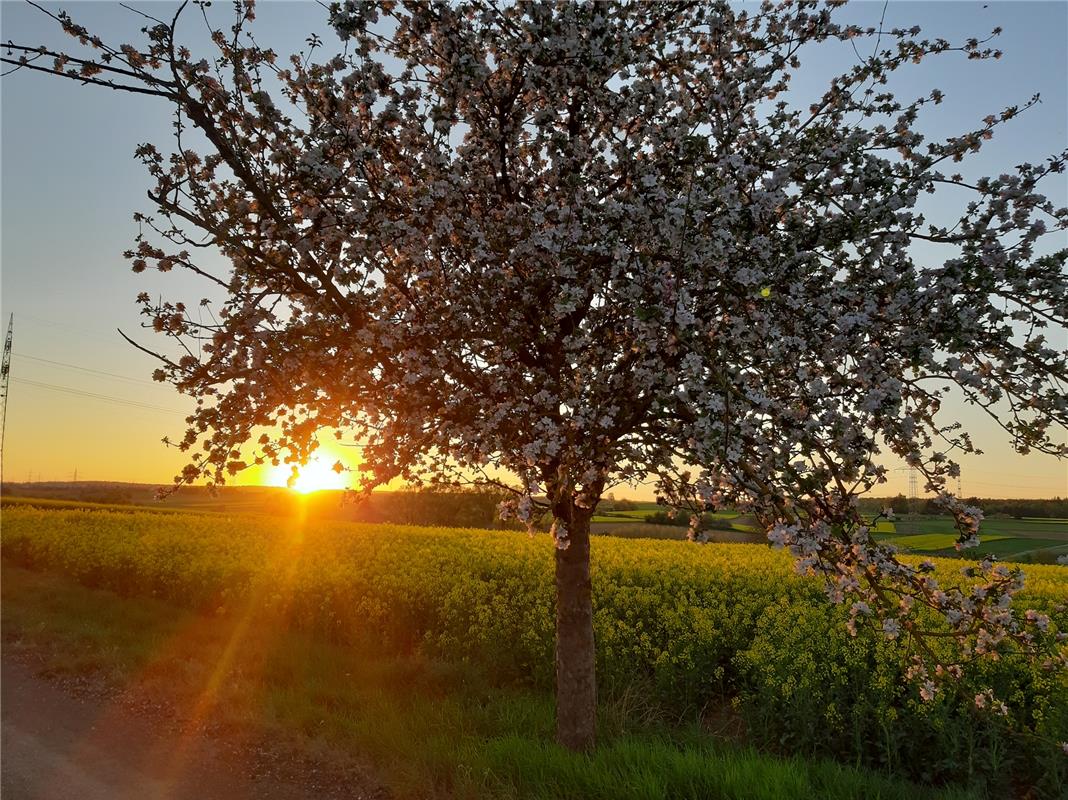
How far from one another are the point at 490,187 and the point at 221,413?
3.99m

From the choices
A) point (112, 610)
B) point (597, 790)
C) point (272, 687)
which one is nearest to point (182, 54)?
point (597, 790)

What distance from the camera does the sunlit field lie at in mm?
8484

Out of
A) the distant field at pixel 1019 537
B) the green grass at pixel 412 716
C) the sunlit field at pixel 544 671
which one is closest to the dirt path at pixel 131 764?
the green grass at pixel 412 716

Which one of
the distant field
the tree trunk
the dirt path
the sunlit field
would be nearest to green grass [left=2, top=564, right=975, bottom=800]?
the sunlit field

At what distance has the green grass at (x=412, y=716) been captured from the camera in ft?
25.1

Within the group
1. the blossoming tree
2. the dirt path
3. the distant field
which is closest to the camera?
the blossoming tree

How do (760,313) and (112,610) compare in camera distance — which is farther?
(112,610)

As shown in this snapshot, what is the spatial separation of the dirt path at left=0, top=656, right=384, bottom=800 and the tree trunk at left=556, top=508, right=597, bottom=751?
110 inches

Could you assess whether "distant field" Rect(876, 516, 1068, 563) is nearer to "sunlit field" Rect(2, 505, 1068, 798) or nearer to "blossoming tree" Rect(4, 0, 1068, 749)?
"sunlit field" Rect(2, 505, 1068, 798)

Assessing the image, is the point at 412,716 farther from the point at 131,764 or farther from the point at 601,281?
the point at 601,281

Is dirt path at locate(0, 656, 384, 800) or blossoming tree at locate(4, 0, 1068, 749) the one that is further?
dirt path at locate(0, 656, 384, 800)

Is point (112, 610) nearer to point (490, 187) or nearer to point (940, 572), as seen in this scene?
point (490, 187)

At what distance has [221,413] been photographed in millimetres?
7328

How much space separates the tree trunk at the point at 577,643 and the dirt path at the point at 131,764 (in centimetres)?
279
